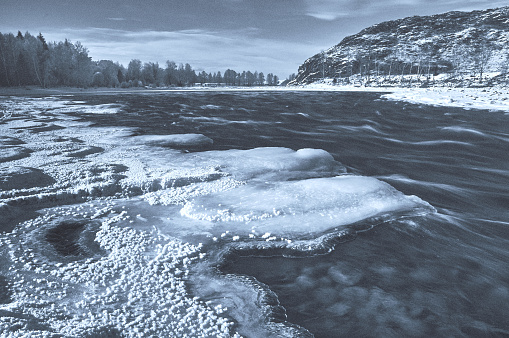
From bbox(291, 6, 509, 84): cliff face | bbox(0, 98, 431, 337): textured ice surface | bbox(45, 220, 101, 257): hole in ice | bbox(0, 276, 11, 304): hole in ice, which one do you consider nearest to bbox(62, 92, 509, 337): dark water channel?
bbox(0, 98, 431, 337): textured ice surface

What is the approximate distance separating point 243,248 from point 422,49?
16338 centimetres

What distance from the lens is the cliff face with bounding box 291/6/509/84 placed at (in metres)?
106

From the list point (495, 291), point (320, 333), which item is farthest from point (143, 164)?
point (495, 291)

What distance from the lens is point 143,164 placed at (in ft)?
16.1

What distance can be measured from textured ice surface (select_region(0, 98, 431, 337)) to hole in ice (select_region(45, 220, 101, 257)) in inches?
0.5

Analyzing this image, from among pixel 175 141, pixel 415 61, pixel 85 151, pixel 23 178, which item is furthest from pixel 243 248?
pixel 415 61

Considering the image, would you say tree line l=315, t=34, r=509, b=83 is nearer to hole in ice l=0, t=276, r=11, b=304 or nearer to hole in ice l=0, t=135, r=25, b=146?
hole in ice l=0, t=135, r=25, b=146

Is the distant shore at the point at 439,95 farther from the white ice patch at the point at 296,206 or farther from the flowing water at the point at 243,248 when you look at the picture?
the flowing water at the point at 243,248

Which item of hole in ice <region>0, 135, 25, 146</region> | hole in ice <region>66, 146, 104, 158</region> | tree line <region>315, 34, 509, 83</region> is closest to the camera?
hole in ice <region>66, 146, 104, 158</region>

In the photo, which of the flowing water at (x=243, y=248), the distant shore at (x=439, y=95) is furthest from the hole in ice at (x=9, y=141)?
the distant shore at (x=439, y=95)

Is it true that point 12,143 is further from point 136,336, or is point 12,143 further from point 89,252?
point 136,336

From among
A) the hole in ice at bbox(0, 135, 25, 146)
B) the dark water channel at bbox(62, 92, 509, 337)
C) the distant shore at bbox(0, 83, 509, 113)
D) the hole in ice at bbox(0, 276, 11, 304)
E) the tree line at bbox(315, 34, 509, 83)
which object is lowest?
the dark water channel at bbox(62, 92, 509, 337)

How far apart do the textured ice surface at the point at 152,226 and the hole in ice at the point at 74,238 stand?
0.04 feet

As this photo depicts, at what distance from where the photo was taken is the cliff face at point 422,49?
349 feet
